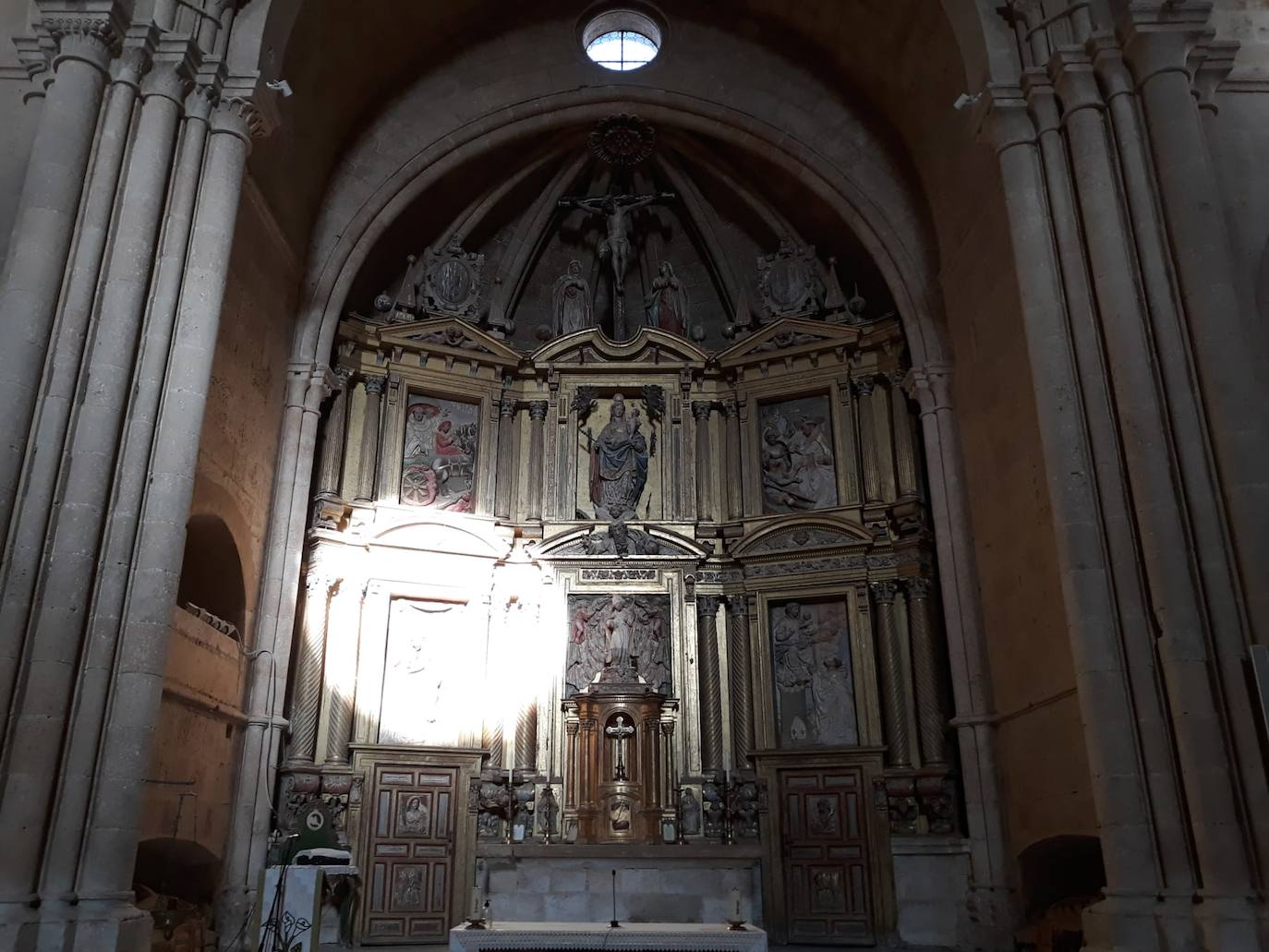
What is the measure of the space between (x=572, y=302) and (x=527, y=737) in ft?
21.8

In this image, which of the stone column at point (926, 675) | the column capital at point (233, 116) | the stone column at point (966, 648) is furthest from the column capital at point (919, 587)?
the column capital at point (233, 116)

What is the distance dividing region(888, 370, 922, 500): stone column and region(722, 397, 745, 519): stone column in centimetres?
221

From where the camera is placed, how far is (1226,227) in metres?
9.54

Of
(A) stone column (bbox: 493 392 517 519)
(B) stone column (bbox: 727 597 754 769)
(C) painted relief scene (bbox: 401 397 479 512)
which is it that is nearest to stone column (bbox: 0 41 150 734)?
(C) painted relief scene (bbox: 401 397 479 512)

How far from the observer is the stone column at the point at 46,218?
320 inches

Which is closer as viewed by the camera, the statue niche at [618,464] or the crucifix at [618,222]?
the statue niche at [618,464]

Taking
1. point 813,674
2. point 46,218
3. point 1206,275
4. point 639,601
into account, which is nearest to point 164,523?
point 46,218

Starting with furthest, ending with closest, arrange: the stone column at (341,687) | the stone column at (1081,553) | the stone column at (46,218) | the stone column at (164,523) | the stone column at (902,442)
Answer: the stone column at (902,442), the stone column at (341,687), the stone column at (46,218), the stone column at (1081,553), the stone column at (164,523)

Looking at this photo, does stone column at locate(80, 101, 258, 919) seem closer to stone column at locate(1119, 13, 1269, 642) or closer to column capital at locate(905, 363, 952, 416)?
stone column at locate(1119, 13, 1269, 642)

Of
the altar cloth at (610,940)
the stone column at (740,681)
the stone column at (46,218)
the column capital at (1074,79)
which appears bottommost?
Result: the altar cloth at (610,940)

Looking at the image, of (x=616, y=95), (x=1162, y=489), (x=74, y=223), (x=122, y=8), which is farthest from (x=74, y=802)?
(x=616, y=95)

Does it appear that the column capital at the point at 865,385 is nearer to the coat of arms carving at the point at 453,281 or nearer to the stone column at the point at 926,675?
the stone column at the point at 926,675

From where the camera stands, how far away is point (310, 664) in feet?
44.3

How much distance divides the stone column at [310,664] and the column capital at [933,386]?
7856 millimetres
